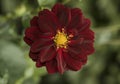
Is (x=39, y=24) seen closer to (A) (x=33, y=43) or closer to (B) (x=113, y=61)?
(A) (x=33, y=43)

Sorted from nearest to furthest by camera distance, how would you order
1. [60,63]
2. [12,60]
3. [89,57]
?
1. [60,63]
2. [12,60]
3. [89,57]

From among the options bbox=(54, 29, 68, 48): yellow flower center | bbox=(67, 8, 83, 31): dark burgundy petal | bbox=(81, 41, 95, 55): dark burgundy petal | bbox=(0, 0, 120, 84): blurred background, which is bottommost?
bbox=(81, 41, 95, 55): dark burgundy petal

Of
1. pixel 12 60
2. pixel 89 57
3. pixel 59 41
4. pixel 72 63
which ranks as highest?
pixel 89 57

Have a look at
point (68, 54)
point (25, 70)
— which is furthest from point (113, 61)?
point (68, 54)

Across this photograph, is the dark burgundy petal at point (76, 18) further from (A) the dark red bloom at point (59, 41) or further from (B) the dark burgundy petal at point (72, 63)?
(B) the dark burgundy petal at point (72, 63)

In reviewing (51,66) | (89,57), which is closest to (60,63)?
(51,66)

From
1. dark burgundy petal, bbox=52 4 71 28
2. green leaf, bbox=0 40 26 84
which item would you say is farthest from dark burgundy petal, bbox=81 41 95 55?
green leaf, bbox=0 40 26 84

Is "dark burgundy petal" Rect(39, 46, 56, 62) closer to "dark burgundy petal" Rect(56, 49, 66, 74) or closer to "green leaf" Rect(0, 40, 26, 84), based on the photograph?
"dark burgundy petal" Rect(56, 49, 66, 74)

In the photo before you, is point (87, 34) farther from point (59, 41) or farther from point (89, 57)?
point (89, 57)

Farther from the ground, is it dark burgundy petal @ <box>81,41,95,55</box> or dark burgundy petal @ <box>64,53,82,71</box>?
dark burgundy petal @ <box>81,41,95,55</box>
